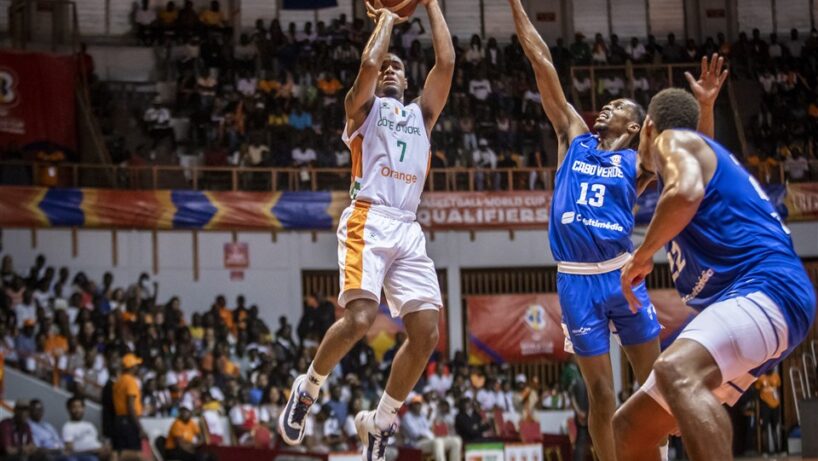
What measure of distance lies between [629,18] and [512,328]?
37.7 ft

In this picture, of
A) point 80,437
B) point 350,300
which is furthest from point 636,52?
point 350,300

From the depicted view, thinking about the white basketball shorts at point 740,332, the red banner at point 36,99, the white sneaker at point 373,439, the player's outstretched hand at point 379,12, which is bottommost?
the white sneaker at point 373,439

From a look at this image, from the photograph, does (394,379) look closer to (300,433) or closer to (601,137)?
(300,433)

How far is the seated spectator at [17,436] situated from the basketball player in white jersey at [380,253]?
9859 mm

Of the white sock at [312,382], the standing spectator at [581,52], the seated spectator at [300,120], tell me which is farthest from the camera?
the standing spectator at [581,52]

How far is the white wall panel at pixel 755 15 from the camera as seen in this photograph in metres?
33.0

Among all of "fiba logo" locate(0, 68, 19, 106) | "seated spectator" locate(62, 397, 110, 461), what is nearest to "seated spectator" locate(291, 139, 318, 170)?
"fiba logo" locate(0, 68, 19, 106)

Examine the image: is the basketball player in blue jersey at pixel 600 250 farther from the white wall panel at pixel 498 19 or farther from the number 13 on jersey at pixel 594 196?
the white wall panel at pixel 498 19

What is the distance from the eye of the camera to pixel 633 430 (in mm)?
6301

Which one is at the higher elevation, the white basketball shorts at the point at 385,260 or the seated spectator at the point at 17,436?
the white basketball shorts at the point at 385,260

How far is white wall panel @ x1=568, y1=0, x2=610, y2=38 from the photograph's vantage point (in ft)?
107

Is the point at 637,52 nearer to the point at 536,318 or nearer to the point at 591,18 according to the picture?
the point at 591,18

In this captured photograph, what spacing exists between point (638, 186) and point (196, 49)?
21.3 m

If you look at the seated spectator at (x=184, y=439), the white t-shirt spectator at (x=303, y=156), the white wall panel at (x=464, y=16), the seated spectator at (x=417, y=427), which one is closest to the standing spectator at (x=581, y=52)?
the white wall panel at (x=464, y=16)
